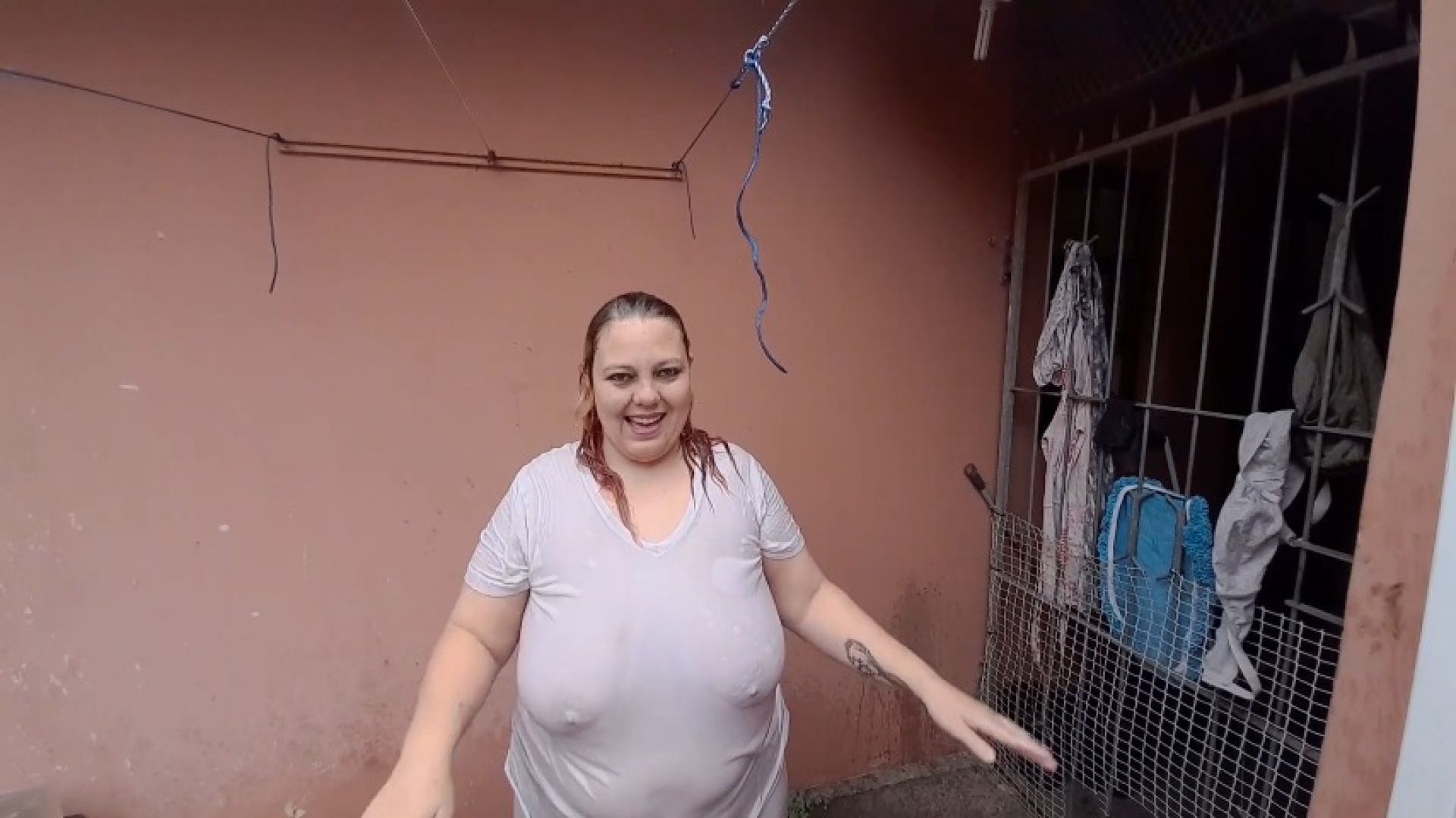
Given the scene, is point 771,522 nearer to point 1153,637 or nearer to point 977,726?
point 977,726

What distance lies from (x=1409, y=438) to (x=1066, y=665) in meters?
2.23

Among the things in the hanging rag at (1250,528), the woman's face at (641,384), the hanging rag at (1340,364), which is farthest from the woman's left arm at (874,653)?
the hanging rag at (1340,364)

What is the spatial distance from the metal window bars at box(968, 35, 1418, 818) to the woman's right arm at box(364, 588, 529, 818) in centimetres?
193

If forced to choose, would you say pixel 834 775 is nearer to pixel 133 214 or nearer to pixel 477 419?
pixel 477 419

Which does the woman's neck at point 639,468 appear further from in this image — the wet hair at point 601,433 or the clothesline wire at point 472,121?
the clothesline wire at point 472,121

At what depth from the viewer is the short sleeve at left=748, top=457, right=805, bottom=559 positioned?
1.58 metres

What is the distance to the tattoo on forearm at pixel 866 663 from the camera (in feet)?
5.10

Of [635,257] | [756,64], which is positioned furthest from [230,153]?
[756,64]

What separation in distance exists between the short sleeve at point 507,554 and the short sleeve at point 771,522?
46 centimetres

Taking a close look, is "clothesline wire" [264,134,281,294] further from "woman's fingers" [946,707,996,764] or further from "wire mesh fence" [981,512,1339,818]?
"wire mesh fence" [981,512,1339,818]

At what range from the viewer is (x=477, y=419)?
7.95ft

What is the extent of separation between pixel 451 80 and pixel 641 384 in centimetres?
145

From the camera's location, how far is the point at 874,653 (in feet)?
5.16

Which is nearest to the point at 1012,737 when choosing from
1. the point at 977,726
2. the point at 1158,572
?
the point at 977,726
